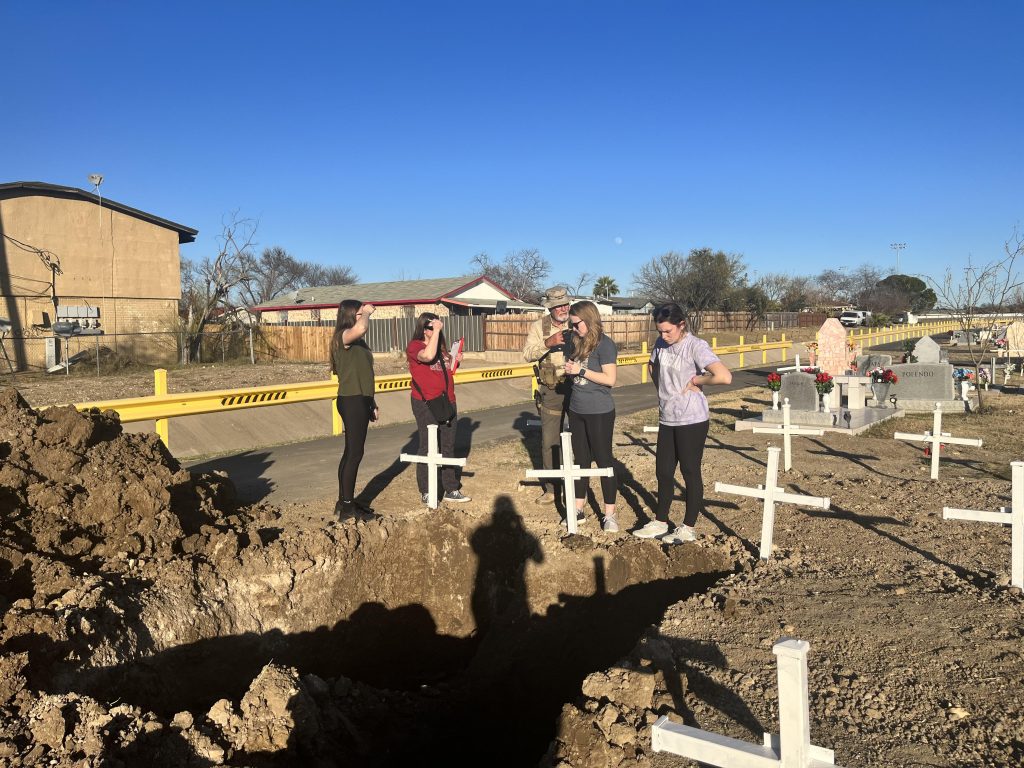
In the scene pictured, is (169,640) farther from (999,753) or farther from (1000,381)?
(1000,381)

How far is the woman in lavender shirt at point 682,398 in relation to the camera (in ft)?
18.3

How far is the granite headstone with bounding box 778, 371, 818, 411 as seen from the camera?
1296cm

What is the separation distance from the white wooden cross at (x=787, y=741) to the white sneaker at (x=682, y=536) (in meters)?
3.25

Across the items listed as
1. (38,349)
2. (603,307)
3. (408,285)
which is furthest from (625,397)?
(603,307)

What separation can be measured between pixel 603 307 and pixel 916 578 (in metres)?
63.5

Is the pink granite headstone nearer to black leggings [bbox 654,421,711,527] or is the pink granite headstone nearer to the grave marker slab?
black leggings [bbox 654,421,711,527]

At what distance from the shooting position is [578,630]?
5.36 meters

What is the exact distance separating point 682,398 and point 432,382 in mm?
2223

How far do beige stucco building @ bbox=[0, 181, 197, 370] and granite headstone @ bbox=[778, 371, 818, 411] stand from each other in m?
17.2

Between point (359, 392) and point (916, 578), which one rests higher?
point (359, 392)

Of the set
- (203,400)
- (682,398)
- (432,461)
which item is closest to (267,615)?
(432,461)

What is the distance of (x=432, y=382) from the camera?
6.65 meters

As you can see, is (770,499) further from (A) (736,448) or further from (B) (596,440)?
(A) (736,448)

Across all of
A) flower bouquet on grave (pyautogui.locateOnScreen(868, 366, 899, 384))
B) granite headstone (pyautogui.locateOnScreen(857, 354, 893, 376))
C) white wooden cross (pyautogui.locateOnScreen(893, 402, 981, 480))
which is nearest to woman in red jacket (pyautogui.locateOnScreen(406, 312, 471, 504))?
white wooden cross (pyautogui.locateOnScreen(893, 402, 981, 480))
